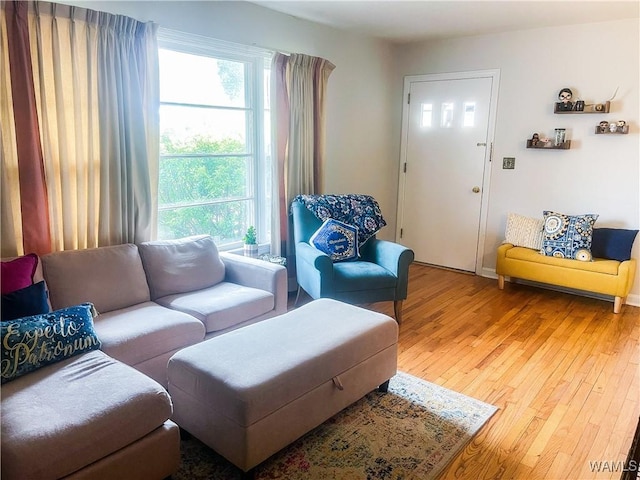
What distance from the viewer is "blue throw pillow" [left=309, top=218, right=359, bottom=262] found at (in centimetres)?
356

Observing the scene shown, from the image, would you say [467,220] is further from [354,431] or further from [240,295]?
[354,431]

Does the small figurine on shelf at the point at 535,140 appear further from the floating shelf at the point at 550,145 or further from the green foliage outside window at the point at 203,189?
the green foliage outside window at the point at 203,189

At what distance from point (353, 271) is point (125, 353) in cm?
168

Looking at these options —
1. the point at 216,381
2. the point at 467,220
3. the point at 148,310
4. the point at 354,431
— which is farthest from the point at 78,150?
the point at 467,220

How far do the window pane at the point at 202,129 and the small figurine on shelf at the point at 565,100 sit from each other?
2696 mm

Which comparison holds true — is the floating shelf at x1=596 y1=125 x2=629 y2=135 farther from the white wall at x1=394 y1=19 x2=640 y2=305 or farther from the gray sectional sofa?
the gray sectional sofa

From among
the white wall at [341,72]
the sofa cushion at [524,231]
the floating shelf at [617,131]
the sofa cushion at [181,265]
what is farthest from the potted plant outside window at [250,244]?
the floating shelf at [617,131]

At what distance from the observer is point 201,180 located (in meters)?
3.47

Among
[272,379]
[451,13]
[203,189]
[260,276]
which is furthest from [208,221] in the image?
[451,13]

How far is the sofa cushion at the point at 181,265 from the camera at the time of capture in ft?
9.37

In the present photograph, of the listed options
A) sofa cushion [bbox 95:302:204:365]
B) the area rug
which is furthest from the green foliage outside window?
the area rug

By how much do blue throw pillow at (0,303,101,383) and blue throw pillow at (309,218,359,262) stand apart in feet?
6.01

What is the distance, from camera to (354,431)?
2.22 meters
